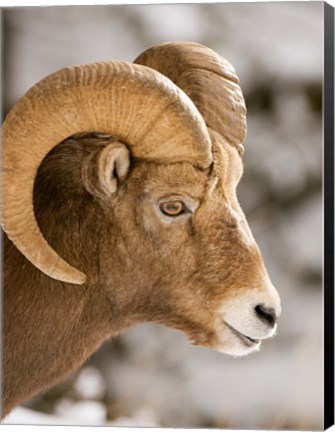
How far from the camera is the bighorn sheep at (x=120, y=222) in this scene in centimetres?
490

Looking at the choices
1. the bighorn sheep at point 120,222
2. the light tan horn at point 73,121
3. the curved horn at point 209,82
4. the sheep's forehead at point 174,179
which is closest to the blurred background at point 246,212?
the curved horn at point 209,82

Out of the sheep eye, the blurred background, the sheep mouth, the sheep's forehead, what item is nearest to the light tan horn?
the sheep's forehead

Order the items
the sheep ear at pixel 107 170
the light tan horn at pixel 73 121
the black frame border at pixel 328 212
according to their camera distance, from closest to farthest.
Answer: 1. the light tan horn at pixel 73 121
2. the sheep ear at pixel 107 170
3. the black frame border at pixel 328 212

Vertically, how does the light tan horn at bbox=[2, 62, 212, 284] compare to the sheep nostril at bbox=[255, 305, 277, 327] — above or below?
above

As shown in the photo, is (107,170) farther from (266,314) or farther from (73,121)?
(266,314)

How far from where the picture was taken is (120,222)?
510 centimetres

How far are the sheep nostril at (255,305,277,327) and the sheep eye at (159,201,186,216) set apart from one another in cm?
58

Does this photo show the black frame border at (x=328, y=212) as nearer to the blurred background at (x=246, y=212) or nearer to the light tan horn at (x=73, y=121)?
the blurred background at (x=246, y=212)

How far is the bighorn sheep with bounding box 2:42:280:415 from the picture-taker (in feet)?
16.1

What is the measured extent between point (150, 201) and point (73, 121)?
531 millimetres

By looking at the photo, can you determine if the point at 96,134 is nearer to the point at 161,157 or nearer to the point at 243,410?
the point at 161,157

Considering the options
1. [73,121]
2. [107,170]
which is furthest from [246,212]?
[73,121]

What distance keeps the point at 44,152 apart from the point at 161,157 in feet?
1.82

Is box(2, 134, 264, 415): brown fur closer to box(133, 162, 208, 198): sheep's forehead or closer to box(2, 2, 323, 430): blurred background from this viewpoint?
box(133, 162, 208, 198): sheep's forehead
